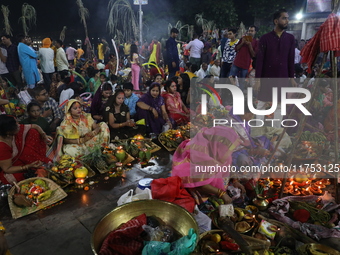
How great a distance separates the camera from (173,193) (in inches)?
107

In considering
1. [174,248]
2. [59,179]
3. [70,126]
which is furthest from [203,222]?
[70,126]

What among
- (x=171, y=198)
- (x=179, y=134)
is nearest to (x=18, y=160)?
(x=171, y=198)

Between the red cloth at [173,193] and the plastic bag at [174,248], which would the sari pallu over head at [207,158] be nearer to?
the red cloth at [173,193]

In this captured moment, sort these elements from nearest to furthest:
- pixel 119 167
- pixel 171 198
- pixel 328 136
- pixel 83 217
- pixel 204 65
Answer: pixel 171 198
pixel 83 217
pixel 119 167
pixel 328 136
pixel 204 65

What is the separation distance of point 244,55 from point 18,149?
18.1ft

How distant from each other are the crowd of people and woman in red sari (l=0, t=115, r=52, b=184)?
1cm

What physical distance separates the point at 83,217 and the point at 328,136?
4754mm

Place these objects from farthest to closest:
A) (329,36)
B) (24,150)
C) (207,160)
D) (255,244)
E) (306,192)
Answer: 1. (24,150)
2. (306,192)
3. (207,160)
4. (329,36)
5. (255,244)

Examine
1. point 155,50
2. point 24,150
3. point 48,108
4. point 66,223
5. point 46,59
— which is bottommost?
point 66,223

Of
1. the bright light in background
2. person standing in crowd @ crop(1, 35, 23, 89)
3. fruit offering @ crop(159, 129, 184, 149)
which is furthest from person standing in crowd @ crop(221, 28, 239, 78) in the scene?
the bright light in background

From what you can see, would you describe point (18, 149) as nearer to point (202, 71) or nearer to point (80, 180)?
point (80, 180)

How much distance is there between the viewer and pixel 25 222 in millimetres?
2777

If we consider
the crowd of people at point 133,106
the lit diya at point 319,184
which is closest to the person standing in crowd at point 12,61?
the crowd of people at point 133,106

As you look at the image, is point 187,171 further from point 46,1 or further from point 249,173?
point 46,1
